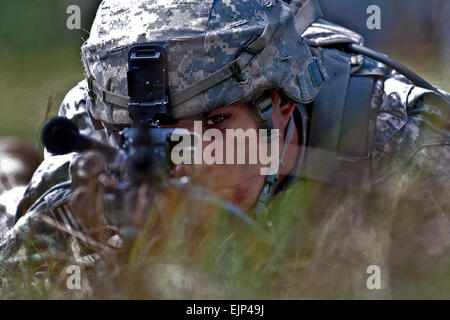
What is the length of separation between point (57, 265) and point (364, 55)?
163 centimetres

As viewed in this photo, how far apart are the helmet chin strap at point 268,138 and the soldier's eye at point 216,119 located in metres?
0.14

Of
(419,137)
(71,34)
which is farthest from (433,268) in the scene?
(71,34)

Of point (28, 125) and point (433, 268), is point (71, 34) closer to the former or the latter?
point (28, 125)

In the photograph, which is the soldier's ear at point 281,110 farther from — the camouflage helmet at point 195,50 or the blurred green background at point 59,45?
the blurred green background at point 59,45

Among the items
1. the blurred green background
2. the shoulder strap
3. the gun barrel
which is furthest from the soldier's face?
the blurred green background

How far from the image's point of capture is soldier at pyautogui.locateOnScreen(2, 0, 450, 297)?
246 cm

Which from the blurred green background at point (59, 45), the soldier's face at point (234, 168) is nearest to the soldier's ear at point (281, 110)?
the soldier's face at point (234, 168)

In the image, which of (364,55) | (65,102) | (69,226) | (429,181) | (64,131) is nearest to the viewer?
(64,131)

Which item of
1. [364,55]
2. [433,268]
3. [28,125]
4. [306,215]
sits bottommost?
[433,268]

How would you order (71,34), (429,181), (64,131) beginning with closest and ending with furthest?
1. (64,131)
2. (429,181)
3. (71,34)

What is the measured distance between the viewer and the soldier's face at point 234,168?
99.3 inches

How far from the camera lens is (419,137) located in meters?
2.85

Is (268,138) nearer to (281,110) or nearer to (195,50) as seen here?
(281,110)

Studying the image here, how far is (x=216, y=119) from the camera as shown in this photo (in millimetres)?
2551
